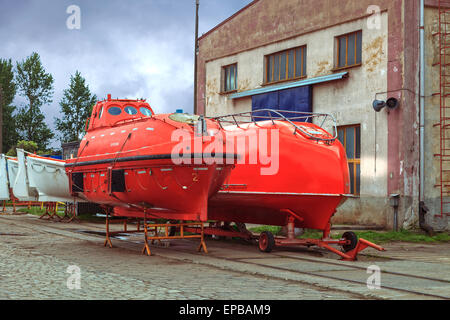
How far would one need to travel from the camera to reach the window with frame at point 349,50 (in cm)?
1875

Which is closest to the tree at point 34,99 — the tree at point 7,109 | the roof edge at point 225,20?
the tree at point 7,109

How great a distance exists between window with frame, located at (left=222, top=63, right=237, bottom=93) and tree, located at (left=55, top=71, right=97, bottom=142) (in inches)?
1579

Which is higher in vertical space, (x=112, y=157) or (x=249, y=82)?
(x=249, y=82)

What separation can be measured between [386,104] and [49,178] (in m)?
11.5

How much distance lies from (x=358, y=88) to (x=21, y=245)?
1141 centimetres

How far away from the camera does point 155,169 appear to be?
11211 millimetres

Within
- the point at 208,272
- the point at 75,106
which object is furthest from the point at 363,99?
the point at 75,106

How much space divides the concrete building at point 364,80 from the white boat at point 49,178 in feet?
25.5

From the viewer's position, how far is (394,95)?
17.2 meters

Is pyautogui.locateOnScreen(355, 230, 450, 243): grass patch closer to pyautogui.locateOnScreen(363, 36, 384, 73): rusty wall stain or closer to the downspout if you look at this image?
the downspout

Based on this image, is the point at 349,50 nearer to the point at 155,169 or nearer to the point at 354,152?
A: the point at 354,152
